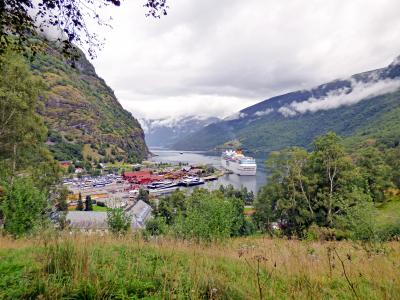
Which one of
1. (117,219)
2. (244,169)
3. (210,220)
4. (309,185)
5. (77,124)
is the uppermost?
(77,124)

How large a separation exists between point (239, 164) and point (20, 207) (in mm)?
99811

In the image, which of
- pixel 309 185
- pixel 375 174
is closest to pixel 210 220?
pixel 309 185

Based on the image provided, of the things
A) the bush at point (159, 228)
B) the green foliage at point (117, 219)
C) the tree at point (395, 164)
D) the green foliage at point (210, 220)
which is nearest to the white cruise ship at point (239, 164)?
the tree at point (395, 164)

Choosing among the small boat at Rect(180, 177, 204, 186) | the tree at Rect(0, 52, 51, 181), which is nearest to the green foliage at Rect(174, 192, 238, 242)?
the tree at Rect(0, 52, 51, 181)

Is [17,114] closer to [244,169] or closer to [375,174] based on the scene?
[375,174]

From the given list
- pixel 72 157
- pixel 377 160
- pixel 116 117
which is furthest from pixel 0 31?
pixel 116 117

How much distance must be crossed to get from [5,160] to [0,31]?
57.7 feet

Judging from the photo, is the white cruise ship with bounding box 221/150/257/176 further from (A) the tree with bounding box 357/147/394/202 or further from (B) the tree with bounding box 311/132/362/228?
(B) the tree with bounding box 311/132/362/228

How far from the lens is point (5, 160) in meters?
18.7

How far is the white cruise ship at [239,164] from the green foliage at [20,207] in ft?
309

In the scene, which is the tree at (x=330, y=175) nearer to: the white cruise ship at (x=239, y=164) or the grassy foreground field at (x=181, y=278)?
Result: the grassy foreground field at (x=181, y=278)

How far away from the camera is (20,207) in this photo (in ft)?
43.7

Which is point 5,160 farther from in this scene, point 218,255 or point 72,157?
point 72,157

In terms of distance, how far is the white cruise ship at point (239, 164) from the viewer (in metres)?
106
